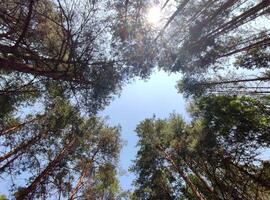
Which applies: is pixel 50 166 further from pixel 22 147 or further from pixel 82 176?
pixel 82 176

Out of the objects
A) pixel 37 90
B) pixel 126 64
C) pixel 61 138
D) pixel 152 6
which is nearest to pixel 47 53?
pixel 37 90

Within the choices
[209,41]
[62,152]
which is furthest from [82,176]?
Answer: [209,41]

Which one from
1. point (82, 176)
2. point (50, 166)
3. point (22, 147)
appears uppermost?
point (22, 147)

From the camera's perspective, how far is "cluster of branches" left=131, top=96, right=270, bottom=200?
42.1 ft

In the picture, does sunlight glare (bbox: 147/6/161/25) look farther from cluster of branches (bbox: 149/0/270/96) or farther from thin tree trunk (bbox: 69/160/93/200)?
thin tree trunk (bbox: 69/160/93/200)

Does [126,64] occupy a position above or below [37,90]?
below

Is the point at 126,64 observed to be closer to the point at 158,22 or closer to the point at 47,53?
the point at 158,22

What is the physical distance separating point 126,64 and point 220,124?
217 inches

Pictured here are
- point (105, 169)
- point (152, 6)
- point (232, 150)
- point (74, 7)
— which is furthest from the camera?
point (105, 169)

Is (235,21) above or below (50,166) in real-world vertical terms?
above

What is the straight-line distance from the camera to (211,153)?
14.0 meters

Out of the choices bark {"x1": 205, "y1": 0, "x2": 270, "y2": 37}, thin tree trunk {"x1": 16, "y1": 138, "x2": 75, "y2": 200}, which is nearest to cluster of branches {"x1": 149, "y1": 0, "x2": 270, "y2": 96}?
bark {"x1": 205, "y1": 0, "x2": 270, "y2": 37}

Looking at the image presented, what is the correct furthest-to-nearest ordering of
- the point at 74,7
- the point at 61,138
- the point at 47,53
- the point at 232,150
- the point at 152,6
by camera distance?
the point at 61,138 < the point at 232,150 < the point at 152,6 < the point at 47,53 < the point at 74,7

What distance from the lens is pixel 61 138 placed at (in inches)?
631
